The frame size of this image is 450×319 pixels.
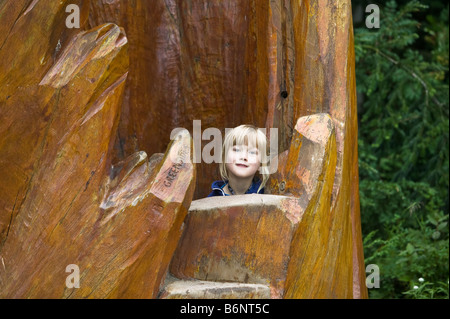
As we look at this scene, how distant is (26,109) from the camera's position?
2844mm

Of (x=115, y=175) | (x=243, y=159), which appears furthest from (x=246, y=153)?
(x=115, y=175)

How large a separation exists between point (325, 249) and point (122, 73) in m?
1.04

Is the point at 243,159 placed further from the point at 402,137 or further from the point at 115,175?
the point at 402,137

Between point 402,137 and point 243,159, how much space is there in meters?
3.17

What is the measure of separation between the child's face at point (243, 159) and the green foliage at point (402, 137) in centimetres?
217

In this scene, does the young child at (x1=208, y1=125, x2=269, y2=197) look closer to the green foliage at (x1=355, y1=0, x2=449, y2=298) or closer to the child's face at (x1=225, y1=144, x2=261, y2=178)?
the child's face at (x1=225, y1=144, x2=261, y2=178)

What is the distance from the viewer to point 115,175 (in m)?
2.87

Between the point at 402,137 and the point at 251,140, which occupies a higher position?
the point at 251,140

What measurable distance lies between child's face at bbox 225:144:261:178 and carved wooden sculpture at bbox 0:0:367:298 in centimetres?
13

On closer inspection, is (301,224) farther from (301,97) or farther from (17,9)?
(17,9)

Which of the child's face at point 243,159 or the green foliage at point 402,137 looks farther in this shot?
the green foliage at point 402,137

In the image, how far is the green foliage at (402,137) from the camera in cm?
539

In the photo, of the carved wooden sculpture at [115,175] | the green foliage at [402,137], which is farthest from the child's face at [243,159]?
the green foliage at [402,137]

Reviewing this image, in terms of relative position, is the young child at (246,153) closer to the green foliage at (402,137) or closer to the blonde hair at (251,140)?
the blonde hair at (251,140)
